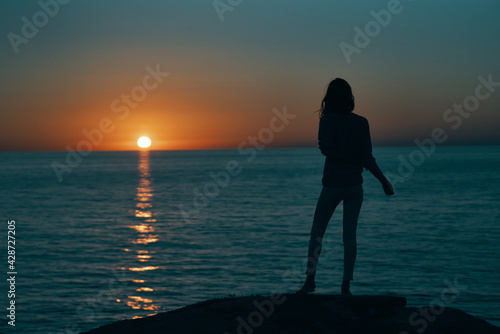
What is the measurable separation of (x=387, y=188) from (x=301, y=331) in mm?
2128

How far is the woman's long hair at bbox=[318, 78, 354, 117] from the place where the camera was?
266 inches

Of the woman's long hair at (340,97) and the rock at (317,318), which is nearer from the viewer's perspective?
the rock at (317,318)

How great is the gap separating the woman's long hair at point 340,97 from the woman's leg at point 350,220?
3.35 ft

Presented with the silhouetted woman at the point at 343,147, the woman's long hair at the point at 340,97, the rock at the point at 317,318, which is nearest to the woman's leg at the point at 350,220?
the silhouetted woman at the point at 343,147

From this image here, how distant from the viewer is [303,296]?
23.6 ft

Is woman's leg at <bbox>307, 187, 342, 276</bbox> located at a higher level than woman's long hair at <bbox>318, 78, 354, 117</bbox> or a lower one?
lower

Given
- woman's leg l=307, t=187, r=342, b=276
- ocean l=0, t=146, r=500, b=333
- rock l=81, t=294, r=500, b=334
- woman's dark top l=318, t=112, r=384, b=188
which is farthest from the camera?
ocean l=0, t=146, r=500, b=333

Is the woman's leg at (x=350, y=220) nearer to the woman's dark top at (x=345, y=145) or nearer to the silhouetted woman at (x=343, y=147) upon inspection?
the silhouetted woman at (x=343, y=147)

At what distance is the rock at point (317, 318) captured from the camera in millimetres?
6453

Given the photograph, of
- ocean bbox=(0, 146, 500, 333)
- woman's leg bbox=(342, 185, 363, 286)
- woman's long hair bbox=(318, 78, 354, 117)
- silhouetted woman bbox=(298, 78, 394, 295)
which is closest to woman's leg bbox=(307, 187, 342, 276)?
silhouetted woman bbox=(298, 78, 394, 295)

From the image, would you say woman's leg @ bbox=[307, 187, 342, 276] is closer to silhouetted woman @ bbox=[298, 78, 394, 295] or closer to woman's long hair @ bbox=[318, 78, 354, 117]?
silhouetted woman @ bbox=[298, 78, 394, 295]

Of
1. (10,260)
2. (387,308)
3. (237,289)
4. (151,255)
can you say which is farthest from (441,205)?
(387,308)

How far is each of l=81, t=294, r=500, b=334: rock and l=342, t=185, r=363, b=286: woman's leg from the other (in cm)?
48

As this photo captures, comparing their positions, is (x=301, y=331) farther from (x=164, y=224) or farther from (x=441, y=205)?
(x=441, y=205)
